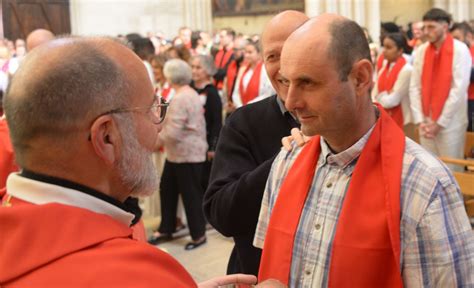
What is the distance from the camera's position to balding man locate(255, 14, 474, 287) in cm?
160

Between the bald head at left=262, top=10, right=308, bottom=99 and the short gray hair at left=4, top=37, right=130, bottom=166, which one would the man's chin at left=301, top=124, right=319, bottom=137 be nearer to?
the bald head at left=262, top=10, right=308, bottom=99

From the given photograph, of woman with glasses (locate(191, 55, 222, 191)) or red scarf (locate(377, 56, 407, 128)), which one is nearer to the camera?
woman with glasses (locate(191, 55, 222, 191))

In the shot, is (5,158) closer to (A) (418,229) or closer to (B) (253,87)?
(A) (418,229)

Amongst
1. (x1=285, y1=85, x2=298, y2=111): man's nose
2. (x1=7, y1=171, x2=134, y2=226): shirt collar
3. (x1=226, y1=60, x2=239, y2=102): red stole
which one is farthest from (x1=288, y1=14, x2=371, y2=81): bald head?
(x1=226, y1=60, x2=239, y2=102): red stole

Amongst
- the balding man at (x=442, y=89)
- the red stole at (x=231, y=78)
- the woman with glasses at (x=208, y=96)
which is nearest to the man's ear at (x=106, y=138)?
the woman with glasses at (x=208, y=96)

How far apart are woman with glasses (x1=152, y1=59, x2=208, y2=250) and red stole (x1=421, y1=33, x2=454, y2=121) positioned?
7.69 feet

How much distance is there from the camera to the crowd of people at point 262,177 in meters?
1.29

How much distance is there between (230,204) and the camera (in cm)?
222

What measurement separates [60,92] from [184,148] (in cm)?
433

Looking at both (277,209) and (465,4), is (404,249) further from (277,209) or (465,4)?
(465,4)

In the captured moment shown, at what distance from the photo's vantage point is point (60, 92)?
1.32m

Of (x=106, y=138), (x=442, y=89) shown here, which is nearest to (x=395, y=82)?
(x=442, y=89)

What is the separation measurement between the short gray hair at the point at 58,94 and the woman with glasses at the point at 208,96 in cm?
487

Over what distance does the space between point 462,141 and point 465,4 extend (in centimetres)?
1232
